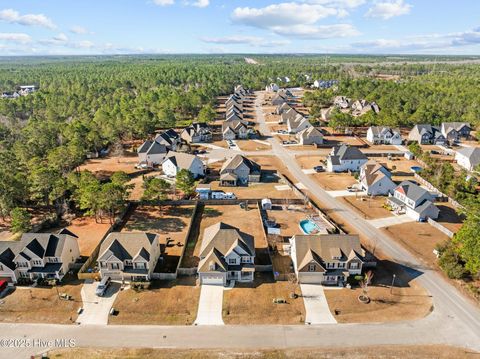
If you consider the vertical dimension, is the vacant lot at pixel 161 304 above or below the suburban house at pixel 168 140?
below

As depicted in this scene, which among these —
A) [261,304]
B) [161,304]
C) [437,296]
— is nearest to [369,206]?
[437,296]

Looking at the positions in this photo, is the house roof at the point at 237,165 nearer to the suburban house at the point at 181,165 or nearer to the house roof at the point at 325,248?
the suburban house at the point at 181,165

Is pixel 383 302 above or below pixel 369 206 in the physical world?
below

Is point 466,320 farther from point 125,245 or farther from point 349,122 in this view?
point 349,122

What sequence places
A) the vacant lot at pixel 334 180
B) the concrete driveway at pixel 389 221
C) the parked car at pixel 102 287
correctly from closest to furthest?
the parked car at pixel 102 287 < the concrete driveway at pixel 389 221 < the vacant lot at pixel 334 180

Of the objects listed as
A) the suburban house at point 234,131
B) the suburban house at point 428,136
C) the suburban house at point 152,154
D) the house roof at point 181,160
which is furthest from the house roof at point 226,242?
the suburban house at point 428,136

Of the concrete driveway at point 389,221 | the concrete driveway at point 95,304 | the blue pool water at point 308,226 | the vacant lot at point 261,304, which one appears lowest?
the concrete driveway at point 95,304

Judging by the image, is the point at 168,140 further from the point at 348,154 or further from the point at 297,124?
the point at 348,154
